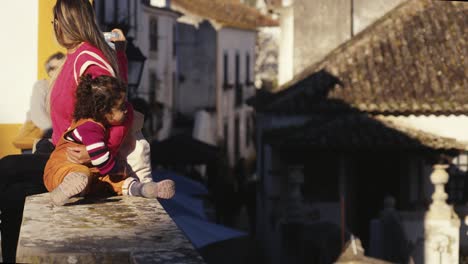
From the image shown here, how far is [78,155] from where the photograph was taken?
23.4ft

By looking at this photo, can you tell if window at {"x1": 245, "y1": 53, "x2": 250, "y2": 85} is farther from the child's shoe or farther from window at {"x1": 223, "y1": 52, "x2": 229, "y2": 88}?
the child's shoe

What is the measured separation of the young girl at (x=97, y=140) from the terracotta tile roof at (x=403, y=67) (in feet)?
57.8

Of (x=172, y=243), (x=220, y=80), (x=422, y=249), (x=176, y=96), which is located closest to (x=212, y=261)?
(x=422, y=249)

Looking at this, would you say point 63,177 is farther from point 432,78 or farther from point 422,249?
point 432,78

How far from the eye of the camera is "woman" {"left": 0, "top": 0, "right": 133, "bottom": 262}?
23.5ft

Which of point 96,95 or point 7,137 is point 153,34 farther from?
point 96,95

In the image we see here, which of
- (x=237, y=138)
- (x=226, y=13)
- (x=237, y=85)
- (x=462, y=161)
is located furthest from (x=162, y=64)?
(x=462, y=161)

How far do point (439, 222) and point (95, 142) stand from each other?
15729mm

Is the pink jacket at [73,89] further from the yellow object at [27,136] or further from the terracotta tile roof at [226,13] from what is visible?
the terracotta tile roof at [226,13]

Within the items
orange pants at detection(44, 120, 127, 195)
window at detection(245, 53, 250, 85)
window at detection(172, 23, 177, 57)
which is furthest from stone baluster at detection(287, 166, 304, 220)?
window at detection(245, 53, 250, 85)

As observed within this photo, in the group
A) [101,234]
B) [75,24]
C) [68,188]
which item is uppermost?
[75,24]

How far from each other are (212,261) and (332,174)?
855cm

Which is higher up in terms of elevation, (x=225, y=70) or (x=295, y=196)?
(x=225, y=70)

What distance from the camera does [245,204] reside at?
34.8m
